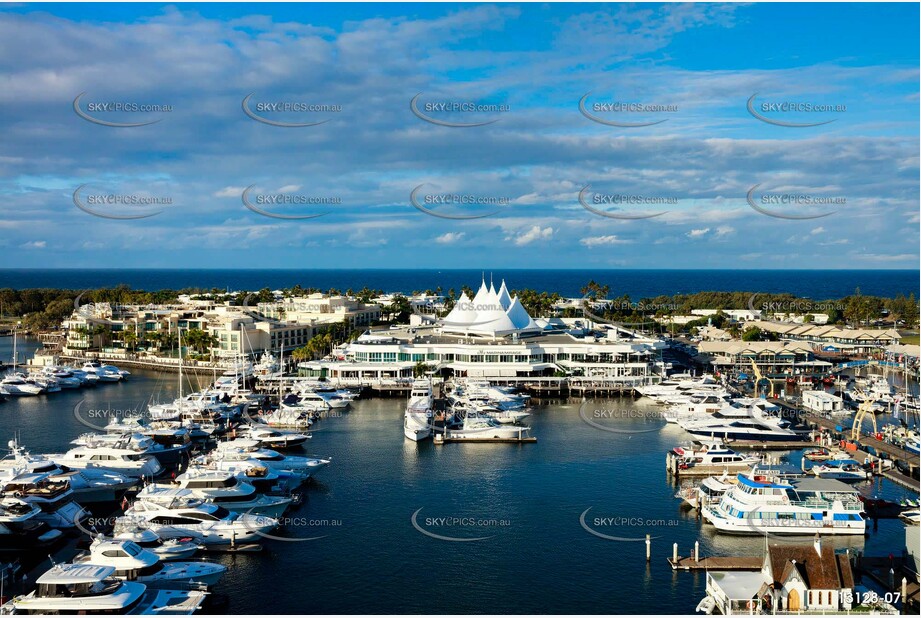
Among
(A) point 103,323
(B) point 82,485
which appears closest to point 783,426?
(B) point 82,485

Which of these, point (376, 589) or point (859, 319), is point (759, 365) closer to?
point (859, 319)

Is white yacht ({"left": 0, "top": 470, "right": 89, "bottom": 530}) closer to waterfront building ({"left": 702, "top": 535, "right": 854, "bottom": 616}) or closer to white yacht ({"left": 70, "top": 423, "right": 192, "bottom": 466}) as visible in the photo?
white yacht ({"left": 70, "top": 423, "right": 192, "bottom": 466})

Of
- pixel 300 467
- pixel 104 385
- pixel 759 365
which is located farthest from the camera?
pixel 759 365

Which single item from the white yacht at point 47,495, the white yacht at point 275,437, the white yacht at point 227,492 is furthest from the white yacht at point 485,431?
the white yacht at point 47,495

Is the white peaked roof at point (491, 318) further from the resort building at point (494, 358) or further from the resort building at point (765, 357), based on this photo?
the resort building at point (765, 357)

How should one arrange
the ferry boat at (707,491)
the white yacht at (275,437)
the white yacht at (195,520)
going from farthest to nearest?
the white yacht at (275,437), the ferry boat at (707,491), the white yacht at (195,520)

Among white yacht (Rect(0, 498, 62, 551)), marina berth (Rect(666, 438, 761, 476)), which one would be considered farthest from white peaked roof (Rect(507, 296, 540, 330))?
white yacht (Rect(0, 498, 62, 551))
